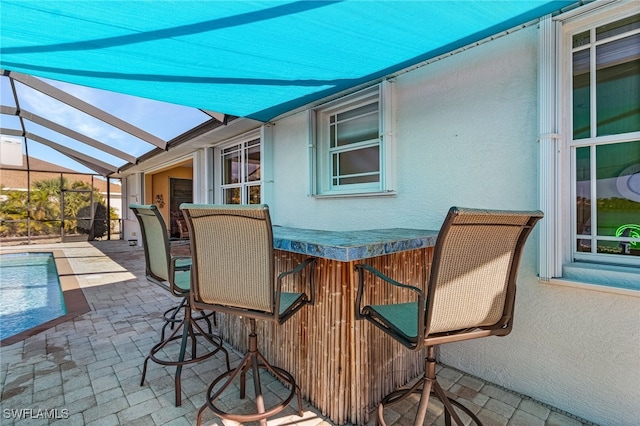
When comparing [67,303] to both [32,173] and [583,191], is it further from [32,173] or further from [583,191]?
[32,173]

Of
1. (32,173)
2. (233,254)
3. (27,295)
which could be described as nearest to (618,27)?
(233,254)

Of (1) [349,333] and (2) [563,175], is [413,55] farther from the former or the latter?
(1) [349,333]

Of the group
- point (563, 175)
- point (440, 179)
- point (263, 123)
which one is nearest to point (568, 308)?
point (563, 175)

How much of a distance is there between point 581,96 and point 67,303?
6.75 metres

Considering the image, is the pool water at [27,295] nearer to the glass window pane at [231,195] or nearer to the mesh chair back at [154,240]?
the mesh chair back at [154,240]

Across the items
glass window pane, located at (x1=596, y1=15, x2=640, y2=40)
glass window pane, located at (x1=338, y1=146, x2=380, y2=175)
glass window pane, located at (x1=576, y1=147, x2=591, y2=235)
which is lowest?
glass window pane, located at (x1=576, y1=147, x2=591, y2=235)

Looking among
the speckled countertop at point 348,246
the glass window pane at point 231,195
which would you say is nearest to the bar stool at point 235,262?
the speckled countertop at point 348,246

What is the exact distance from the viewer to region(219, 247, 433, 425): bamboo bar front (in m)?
2.01

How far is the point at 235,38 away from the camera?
216 centimetres

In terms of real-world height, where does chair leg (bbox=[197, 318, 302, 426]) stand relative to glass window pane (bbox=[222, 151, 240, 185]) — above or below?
below

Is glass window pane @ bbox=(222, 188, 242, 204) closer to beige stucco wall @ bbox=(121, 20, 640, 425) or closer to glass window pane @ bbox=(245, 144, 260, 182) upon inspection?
glass window pane @ bbox=(245, 144, 260, 182)

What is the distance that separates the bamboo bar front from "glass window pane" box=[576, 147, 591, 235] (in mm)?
1134

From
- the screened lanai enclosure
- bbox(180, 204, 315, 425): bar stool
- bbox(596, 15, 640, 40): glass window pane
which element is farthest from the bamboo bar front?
the screened lanai enclosure

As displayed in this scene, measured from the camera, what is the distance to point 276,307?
5.46 feet
